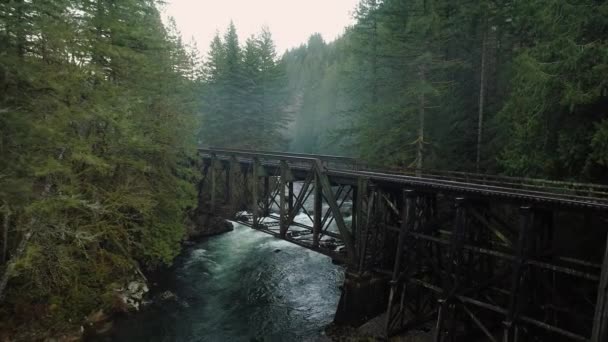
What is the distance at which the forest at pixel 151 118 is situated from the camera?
9.90 meters

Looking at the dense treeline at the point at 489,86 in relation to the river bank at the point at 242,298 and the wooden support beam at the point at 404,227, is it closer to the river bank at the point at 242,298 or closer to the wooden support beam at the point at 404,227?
the wooden support beam at the point at 404,227

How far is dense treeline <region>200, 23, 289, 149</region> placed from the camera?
3944cm

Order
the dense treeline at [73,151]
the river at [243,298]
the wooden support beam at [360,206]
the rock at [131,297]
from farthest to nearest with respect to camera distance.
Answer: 1. the rock at [131,297]
2. the wooden support beam at [360,206]
3. the river at [243,298]
4. the dense treeline at [73,151]

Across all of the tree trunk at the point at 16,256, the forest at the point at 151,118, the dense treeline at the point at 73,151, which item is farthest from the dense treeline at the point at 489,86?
the tree trunk at the point at 16,256

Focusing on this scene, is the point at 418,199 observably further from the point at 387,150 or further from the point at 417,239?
the point at 387,150

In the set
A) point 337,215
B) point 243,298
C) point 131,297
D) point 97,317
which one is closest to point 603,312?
point 337,215

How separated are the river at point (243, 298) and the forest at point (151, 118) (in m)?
2.42

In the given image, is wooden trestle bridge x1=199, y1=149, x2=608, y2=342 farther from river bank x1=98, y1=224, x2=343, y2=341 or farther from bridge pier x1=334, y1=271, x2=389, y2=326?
river bank x1=98, y1=224, x2=343, y2=341

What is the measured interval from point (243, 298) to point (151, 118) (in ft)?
33.6

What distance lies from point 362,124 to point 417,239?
1293 cm

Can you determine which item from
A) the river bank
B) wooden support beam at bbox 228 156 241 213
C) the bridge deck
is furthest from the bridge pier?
wooden support beam at bbox 228 156 241 213

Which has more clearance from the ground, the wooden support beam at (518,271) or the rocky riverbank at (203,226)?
the wooden support beam at (518,271)

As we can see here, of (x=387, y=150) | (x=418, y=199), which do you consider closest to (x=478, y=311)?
(x=418, y=199)

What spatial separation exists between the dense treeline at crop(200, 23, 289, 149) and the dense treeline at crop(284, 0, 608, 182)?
14698mm
